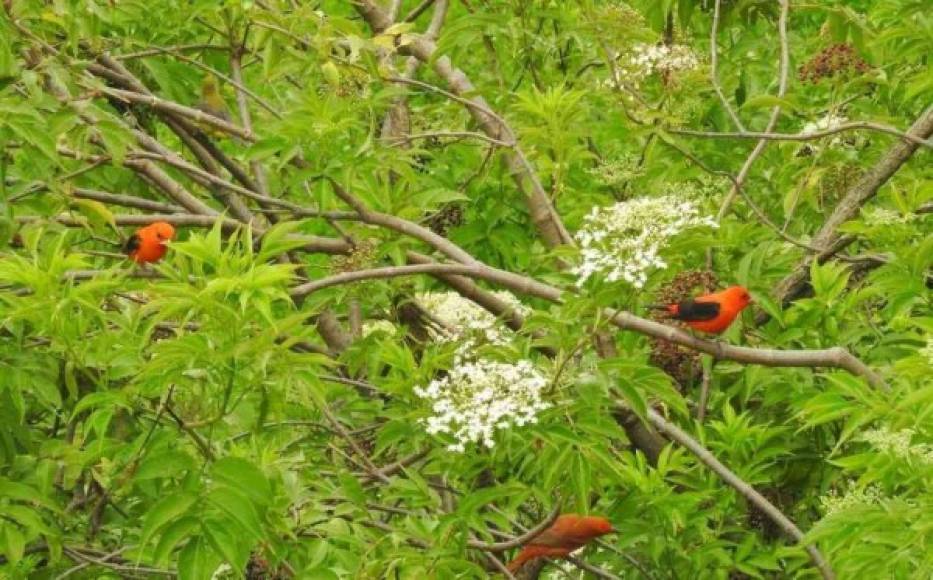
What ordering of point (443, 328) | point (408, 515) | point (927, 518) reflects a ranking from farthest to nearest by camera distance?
1. point (443, 328)
2. point (408, 515)
3. point (927, 518)

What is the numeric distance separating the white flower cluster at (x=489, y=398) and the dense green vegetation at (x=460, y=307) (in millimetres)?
10

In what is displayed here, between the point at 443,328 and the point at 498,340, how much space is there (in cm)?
118

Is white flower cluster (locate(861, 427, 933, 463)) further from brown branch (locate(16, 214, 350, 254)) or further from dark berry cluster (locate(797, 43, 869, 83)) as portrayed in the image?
dark berry cluster (locate(797, 43, 869, 83))

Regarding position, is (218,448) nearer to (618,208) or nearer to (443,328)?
(618,208)

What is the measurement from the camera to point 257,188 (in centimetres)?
564

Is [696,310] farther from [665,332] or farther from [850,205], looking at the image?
[850,205]

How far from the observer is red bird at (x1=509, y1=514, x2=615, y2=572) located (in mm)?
4473

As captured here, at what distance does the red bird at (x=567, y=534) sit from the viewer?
4.47m

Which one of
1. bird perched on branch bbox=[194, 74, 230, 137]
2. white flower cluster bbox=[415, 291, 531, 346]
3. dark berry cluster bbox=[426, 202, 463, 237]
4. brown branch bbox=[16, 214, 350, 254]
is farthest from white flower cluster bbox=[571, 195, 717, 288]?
bird perched on branch bbox=[194, 74, 230, 137]

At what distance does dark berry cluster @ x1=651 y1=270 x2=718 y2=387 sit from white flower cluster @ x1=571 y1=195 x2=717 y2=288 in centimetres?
87

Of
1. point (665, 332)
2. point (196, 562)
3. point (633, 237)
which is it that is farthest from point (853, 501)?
point (196, 562)

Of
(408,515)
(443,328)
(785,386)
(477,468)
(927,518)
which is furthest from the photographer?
(443,328)

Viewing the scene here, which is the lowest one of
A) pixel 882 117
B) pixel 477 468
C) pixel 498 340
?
pixel 477 468

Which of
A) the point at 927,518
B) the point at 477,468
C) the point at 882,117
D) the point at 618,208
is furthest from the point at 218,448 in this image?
the point at 882,117
